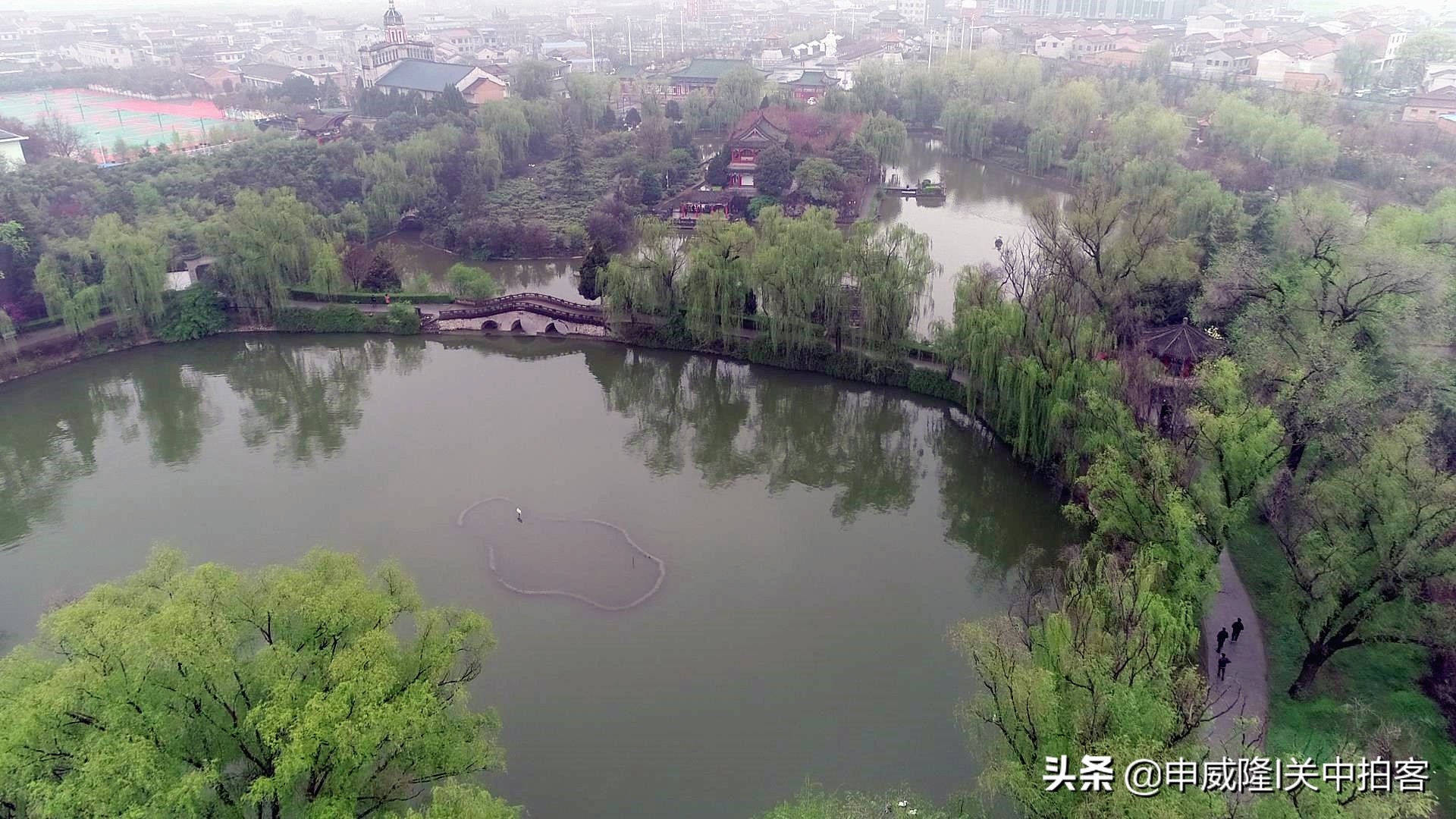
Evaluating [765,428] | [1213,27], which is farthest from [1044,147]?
[1213,27]

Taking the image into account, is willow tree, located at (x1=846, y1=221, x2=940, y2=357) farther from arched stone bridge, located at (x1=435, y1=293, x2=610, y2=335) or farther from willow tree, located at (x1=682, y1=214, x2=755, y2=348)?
arched stone bridge, located at (x1=435, y1=293, x2=610, y2=335)

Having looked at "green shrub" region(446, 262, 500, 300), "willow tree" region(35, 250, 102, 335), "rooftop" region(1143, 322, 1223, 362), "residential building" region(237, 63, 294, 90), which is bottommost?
"rooftop" region(1143, 322, 1223, 362)

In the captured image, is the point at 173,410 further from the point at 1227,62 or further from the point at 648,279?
the point at 1227,62

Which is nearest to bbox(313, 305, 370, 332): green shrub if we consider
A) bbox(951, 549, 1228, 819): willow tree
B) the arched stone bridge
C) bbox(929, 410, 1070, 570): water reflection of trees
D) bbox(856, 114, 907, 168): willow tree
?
the arched stone bridge

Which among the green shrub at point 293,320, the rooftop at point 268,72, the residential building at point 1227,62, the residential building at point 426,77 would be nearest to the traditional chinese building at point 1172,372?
the green shrub at point 293,320

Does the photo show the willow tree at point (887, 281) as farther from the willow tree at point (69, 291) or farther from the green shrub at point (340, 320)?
the willow tree at point (69, 291)

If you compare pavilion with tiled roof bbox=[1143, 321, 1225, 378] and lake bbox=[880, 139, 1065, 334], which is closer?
pavilion with tiled roof bbox=[1143, 321, 1225, 378]
